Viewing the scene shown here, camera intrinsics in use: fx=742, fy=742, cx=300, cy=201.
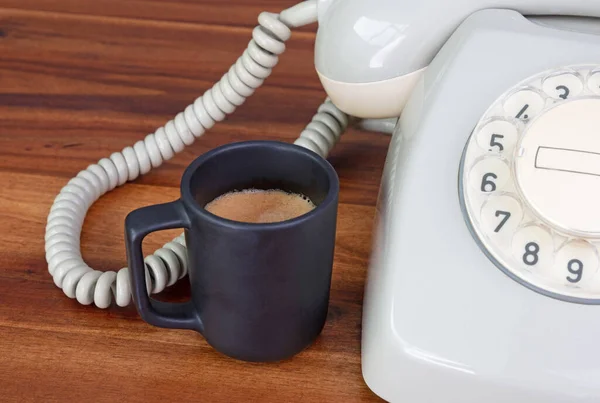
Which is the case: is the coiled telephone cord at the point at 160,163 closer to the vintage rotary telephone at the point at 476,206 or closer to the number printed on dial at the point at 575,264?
the vintage rotary telephone at the point at 476,206

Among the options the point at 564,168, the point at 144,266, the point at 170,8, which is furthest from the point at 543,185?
the point at 170,8

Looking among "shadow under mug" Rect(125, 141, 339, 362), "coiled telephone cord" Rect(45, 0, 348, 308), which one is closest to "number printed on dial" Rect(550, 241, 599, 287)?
"shadow under mug" Rect(125, 141, 339, 362)

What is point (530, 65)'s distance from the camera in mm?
535

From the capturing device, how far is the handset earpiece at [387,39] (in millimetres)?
569

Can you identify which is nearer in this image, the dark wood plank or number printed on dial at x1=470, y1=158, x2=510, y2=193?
number printed on dial at x1=470, y1=158, x2=510, y2=193

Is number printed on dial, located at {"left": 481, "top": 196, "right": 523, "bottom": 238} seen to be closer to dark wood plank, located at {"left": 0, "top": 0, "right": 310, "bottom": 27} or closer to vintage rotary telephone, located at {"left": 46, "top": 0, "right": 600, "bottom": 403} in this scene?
vintage rotary telephone, located at {"left": 46, "top": 0, "right": 600, "bottom": 403}

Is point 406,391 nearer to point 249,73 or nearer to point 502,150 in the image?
point 502,150

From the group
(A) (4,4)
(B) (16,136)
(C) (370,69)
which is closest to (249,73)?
(C) (370,69)

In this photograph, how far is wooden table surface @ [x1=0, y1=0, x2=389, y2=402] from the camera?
1.75ft

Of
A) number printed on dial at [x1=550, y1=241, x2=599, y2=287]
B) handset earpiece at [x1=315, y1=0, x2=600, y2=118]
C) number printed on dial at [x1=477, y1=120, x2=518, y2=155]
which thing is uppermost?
handset earpiece at [x1=315, y1=0, x2=600, y2=118]

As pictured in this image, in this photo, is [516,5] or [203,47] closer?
[516,5]

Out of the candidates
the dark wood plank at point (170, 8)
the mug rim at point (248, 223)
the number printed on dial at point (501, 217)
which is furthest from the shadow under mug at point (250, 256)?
the dark wood plank at point (170, 8)

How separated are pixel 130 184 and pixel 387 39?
312mm

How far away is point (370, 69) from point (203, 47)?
17.1 inches
